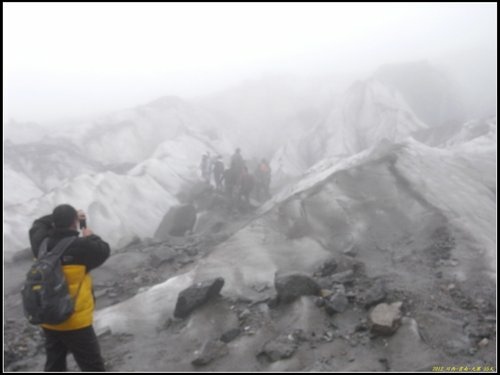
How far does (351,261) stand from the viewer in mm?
9742

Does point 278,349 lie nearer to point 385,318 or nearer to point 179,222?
point 385,318

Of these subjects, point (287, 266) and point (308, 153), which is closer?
point (287, 266)

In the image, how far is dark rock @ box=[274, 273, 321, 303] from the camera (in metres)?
8.03

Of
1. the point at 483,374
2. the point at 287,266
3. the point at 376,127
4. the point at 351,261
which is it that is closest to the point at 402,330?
the point at 483,374

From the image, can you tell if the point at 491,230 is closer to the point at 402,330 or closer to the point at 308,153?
the point at 402,330

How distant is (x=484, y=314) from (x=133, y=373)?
211 inches

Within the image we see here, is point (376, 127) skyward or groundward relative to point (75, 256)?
groundward

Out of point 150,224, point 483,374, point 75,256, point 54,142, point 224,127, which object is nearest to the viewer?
point 75,256

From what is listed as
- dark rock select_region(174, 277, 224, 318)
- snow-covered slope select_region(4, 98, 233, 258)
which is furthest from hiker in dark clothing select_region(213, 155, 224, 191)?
dark rock select_region(174, 277, 224, 318)

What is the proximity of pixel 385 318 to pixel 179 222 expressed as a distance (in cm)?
1184

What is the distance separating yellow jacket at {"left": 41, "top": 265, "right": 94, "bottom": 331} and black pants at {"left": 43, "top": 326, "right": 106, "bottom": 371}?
0.07 m

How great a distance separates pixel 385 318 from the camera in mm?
6895

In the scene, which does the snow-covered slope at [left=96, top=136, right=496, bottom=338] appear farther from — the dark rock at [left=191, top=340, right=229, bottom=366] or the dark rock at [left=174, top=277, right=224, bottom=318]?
the dark rock at [left=191, top=340, right=229, bottom=366]

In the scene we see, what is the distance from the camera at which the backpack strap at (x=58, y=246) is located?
15.4 ft
